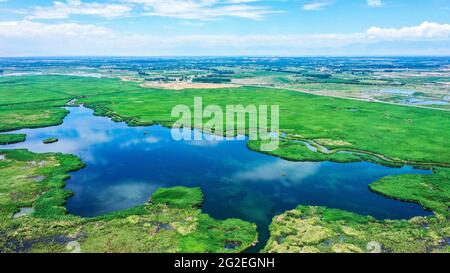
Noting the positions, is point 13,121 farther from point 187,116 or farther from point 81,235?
point 81,235

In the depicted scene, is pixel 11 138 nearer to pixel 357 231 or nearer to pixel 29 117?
pixel 29 117

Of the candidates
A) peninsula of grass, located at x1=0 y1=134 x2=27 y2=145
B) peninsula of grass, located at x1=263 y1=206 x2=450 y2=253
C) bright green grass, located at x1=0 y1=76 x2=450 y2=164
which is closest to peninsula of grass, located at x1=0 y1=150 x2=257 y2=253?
peninsula of grass, located at x1=263 y1=206 x2=450 y2=253

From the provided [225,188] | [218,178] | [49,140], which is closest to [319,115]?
[218,178]

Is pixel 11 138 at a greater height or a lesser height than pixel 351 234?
greater

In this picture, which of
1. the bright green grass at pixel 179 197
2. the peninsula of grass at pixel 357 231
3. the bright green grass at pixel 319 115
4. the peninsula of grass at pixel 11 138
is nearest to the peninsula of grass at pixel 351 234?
the peninsula of grass at pixel 357 231

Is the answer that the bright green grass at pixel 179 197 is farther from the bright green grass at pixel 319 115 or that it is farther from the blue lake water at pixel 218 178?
the bright green grass at pixel 319 115
